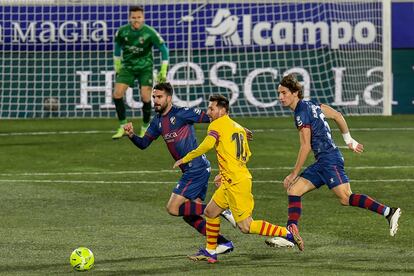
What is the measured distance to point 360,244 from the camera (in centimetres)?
Answer: 1280

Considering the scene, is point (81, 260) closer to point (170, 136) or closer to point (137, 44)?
point (170, 136)

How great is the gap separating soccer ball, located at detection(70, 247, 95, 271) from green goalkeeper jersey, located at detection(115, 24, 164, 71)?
1222 centimetres

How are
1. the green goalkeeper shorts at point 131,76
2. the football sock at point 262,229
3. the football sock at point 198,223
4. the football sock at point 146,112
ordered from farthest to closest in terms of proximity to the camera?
the football sock at point 146,112 < the green goalkeeper shorts at point 131,76 < the football sock at point 198,223 < the football sock at point 262,229

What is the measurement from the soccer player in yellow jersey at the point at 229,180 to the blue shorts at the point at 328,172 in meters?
1.08

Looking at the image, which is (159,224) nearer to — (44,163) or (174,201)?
(174,201)

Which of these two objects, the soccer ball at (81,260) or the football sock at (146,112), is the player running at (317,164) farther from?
the football sock at (146,112)

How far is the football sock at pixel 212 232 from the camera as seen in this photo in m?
11.8

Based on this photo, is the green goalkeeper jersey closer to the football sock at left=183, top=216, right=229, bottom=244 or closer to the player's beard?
the player's beard

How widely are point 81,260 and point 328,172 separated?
2910mm

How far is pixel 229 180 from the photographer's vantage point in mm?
11797

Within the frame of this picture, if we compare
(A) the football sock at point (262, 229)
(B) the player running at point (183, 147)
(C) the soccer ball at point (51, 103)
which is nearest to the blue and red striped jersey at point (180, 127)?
(B) the player running at point (183, 147)

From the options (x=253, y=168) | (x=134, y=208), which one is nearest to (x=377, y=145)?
(x=253, y=168)

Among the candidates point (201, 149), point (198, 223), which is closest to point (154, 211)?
point (198, 223)

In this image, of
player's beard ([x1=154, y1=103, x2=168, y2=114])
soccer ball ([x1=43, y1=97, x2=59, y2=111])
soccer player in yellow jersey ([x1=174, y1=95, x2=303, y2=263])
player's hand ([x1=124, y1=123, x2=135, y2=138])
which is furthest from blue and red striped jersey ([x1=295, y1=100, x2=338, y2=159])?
soccer ball ([x1=43, y1=97, x2=59, y2=111])
